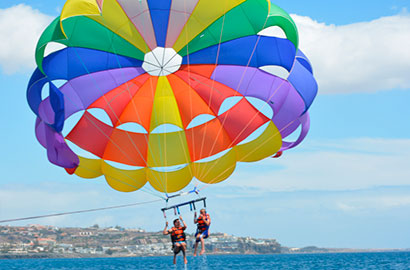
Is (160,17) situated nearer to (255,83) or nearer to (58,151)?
(255,83)

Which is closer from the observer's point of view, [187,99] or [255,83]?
[255,83]

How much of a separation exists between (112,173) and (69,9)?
448 cm

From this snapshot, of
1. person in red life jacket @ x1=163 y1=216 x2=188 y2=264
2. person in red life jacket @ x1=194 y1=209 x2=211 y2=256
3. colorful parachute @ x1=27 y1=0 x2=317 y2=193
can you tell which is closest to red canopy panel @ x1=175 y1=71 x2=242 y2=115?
colorful parachute @ x1=27 y1=0 x2=317 y2=193

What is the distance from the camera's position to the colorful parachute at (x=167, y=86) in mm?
14930

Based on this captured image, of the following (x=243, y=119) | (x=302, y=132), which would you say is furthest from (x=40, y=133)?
(x=302, y=132)

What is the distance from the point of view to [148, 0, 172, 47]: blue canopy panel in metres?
15.1

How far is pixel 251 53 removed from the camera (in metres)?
15.4

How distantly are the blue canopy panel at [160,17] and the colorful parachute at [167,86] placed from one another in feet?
0.08

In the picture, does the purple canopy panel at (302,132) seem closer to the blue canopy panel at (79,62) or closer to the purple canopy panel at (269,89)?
the purple canopy panel at (269,89)

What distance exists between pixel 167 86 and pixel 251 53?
2401 millimetres

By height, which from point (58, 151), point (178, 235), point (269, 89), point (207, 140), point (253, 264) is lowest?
point (178, 235)

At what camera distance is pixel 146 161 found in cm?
1664

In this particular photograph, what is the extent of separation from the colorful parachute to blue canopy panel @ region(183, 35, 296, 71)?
0.02m

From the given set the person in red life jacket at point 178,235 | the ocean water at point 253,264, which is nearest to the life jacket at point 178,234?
the person in red life jacket at point 178,235
